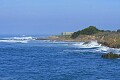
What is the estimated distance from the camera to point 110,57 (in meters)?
57.3

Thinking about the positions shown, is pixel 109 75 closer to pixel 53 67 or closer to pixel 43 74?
pixel 43 74

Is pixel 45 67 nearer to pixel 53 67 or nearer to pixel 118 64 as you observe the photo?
pixel 53 67

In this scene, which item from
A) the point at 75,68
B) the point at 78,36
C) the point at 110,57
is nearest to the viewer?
the point at 75,68

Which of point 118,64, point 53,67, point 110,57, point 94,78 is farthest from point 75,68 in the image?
point 110,57

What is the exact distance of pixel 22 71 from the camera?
41.8 m

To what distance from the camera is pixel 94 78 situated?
36.2 meters

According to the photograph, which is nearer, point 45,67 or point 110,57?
point 45,67

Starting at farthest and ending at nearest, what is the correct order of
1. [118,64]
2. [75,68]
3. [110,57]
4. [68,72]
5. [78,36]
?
[78,36] → [110,57] → [118,64] → [75,68] → [68,72]

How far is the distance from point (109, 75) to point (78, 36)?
11664 centimetres

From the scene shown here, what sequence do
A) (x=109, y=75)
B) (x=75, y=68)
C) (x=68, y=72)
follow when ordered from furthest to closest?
(x=75, y=68)
(x=68, y=72)
(x=109, y=75)

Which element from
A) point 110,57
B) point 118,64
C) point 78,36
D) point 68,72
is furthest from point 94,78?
point 78,36

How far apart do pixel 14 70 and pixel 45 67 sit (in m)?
4.51

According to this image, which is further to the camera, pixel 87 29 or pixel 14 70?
pixel 87 29

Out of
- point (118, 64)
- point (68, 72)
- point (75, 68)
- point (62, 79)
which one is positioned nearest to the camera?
point (62, 79)
